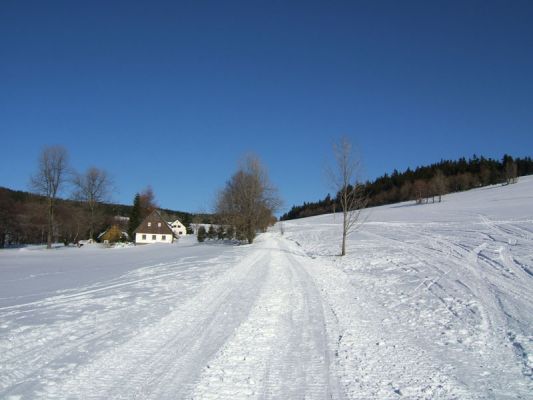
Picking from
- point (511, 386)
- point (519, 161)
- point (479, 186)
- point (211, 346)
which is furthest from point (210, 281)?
point (519, 161)

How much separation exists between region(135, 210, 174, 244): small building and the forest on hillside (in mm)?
45464

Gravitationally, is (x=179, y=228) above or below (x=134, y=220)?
below

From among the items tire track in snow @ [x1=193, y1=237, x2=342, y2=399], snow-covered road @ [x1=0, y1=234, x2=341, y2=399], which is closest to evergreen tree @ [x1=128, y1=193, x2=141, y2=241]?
snow-covered road @ [x1=0, y1=234, x2=341, y2=399]

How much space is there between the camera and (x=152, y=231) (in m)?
75.5

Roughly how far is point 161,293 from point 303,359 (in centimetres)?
681

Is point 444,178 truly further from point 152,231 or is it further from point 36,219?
point 36,219

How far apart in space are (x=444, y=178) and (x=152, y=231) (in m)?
76.3

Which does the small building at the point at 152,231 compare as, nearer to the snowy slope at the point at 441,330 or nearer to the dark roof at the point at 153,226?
the dark roof at the point at 153,226

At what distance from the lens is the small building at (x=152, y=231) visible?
74.8 m

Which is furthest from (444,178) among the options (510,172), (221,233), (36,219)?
(36,219)

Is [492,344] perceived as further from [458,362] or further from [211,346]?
[211,346]

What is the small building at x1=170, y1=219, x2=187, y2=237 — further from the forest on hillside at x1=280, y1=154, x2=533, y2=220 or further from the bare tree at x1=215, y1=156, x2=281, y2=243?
the bare tree at x1=215, y1=156, x2=281, y2=243

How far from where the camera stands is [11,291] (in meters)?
12.6

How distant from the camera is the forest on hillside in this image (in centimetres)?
10375
